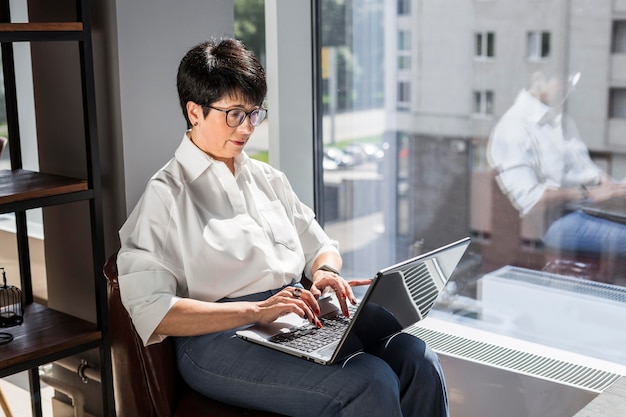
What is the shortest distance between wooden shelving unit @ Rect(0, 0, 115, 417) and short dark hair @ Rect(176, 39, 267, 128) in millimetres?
324

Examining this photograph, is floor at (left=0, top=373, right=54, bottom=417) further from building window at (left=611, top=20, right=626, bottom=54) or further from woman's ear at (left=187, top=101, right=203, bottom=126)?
building window at (left=611, top=20, right=626, bottom=54)

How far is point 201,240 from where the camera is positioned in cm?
201

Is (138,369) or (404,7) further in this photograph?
(404,7)

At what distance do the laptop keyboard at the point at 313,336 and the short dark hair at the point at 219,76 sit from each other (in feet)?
1.91

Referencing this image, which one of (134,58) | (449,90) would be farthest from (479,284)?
(134,58)

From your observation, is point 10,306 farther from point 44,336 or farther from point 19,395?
point 19,395

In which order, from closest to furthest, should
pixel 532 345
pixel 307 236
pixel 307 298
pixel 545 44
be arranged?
1. pixel 307 298
2. pixel 307 236
3. pixel 545 44
4. pixel 532 345

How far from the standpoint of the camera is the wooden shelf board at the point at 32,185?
6.98ft

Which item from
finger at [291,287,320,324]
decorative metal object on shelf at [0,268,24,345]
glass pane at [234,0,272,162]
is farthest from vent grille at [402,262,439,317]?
glass pane at [234,0,272,162]

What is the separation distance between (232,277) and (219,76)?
0.50 metres

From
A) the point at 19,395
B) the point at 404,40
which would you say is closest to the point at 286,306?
the point at 19,395

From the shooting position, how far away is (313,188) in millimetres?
3348

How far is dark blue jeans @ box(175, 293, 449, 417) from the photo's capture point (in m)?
1.83

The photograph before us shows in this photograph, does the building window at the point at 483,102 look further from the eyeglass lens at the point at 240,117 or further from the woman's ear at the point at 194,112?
the woman's ear at the point at 194,112
